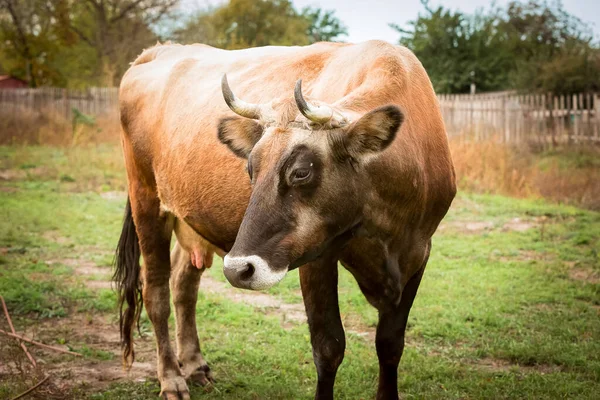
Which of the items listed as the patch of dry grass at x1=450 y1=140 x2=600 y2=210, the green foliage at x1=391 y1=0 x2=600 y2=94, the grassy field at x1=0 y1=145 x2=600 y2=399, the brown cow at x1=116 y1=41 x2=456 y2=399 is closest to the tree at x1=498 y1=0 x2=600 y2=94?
the green foliage at x1=391 y1=0 x2=600 y2=94

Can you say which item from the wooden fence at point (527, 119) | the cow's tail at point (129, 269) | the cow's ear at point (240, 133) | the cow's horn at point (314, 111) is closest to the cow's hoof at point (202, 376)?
the cow's tail at point (129, 269)

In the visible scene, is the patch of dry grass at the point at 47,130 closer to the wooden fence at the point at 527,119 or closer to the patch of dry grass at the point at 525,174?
the wooden fence at the point at 527,119

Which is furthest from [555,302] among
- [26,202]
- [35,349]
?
[26,202]

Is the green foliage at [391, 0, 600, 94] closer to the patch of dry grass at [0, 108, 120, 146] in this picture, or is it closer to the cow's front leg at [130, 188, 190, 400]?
the patch of dry grass at [0, 108, 120, 146]

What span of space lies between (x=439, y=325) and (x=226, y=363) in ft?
6.37

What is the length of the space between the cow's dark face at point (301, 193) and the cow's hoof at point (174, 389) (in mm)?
1941

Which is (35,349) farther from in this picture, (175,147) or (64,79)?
(64,79)

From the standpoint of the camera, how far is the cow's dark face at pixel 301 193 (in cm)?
308

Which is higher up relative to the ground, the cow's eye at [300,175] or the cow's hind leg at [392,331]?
the cow's eye at [300,175]

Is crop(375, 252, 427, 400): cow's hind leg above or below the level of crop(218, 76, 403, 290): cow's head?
below

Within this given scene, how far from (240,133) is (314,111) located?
66 cm

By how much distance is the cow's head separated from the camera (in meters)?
3.09

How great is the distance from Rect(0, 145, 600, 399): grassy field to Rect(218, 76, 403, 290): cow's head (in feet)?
5.82

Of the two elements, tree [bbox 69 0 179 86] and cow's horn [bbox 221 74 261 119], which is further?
tree [bbox 69 0 179 86]
